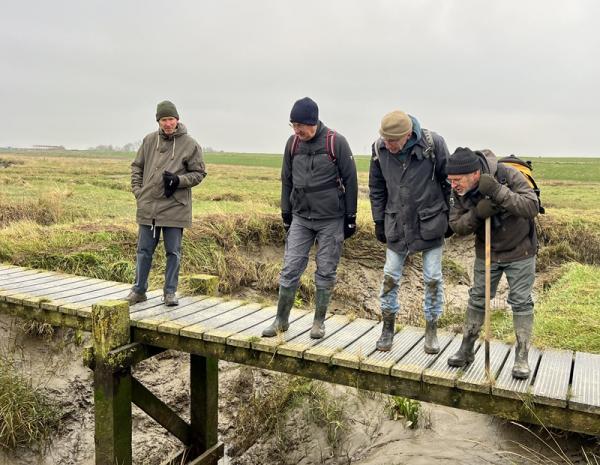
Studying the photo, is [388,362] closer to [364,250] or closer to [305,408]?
[305,408]

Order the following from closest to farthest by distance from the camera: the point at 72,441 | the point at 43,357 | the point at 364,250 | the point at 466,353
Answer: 1. the point at 466,353
2. the point at 72,441
3. the point at 43,357
4. the point at 364,250

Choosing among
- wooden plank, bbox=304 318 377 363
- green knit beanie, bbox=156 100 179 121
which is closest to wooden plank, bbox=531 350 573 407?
wooden plank, bbox=304 318 377 363

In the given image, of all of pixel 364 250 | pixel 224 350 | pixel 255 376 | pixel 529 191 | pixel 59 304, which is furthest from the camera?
pixel 364 250

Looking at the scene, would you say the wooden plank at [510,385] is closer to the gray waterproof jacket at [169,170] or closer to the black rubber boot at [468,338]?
the black rubber boot at [468,338]

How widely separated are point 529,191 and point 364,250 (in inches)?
344

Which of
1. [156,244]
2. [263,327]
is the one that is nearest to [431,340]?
[263,327]

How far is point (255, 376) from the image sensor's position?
880 cm

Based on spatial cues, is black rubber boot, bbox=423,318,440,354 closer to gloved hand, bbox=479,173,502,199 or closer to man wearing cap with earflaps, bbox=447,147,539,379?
man wearing cap with earflaps, bbox=447,147,539,379

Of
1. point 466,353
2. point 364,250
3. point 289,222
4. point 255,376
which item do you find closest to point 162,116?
point 289,222

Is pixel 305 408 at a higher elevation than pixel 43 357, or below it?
below

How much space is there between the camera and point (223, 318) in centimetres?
636

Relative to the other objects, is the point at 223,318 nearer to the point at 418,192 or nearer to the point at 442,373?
the point at 442,373

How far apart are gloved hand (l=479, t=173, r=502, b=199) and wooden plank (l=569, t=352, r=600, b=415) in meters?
1.70

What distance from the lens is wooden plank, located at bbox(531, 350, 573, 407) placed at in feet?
14.1
